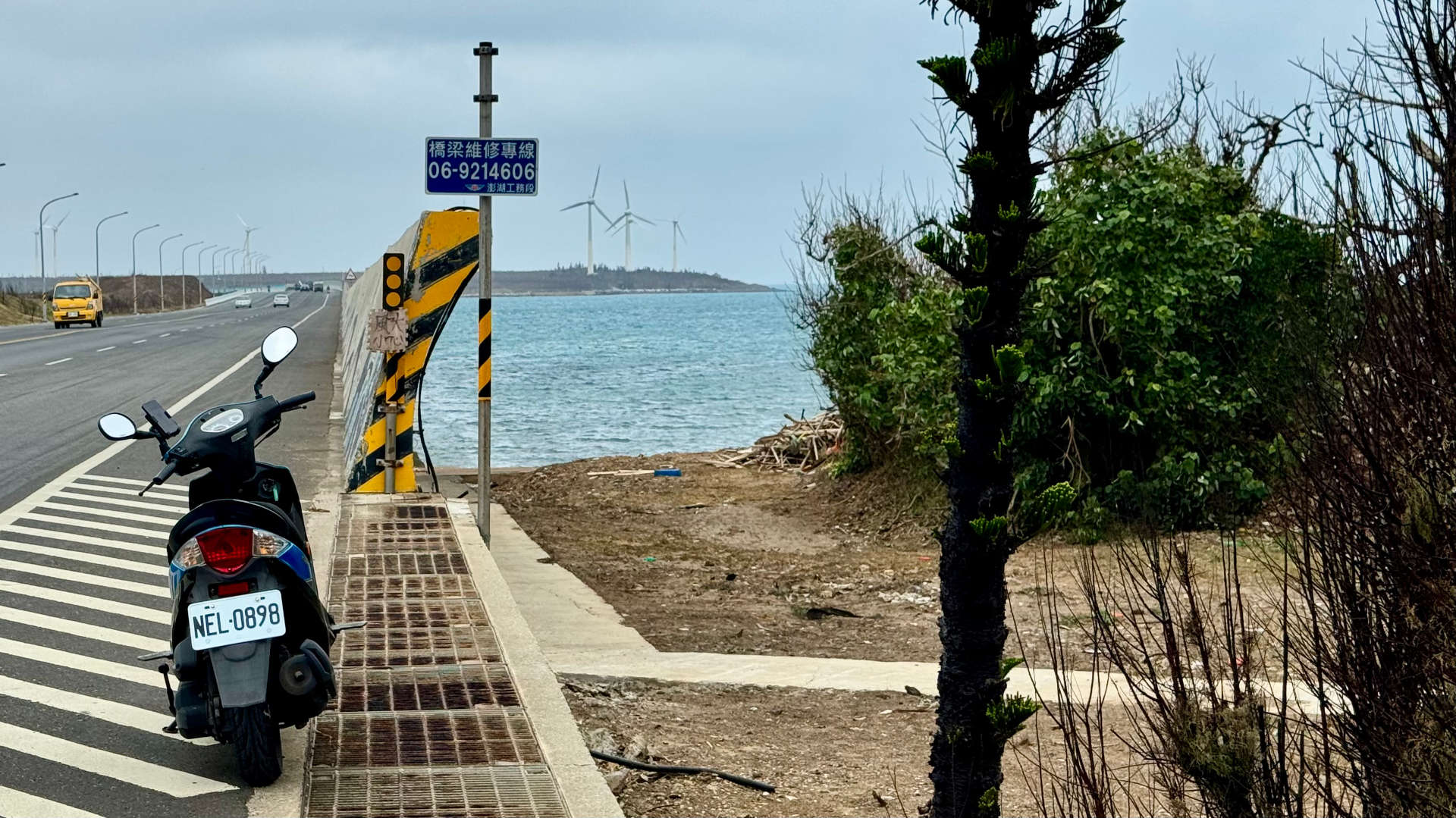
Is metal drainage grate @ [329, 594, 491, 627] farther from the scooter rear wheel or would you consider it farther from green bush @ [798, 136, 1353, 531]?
green bush @ [798, 136, 1353, 531]

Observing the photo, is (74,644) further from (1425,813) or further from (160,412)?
(1425,813)

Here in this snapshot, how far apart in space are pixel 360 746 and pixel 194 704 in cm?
63

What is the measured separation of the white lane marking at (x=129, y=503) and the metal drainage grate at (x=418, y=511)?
2.21 m

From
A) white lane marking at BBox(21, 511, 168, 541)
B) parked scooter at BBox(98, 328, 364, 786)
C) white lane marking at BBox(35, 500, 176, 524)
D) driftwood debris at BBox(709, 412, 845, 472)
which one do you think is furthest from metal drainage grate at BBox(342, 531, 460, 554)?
driftwood debris at BBox(709, 412, 845, 472)

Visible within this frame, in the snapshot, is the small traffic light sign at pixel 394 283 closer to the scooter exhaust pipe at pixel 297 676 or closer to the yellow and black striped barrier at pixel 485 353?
the yellow and black striped barrier at pixel 485 353

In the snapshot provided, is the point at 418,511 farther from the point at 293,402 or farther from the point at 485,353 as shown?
the point at 293,402

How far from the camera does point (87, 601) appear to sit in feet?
29.0

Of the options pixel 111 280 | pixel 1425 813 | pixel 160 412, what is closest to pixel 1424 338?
pixel 1425 813

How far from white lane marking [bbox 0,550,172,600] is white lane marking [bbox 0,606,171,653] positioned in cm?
76

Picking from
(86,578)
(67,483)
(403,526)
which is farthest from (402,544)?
(67,483)

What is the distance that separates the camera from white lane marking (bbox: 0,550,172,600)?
30.2ft

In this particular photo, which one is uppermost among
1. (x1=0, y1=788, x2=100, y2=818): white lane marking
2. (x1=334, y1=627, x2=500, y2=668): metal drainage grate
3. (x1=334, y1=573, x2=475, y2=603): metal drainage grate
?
(x1=334, y1=573, x2=475, y2=603): metal drainage grate

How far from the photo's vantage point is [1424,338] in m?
3.86

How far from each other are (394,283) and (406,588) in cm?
386
